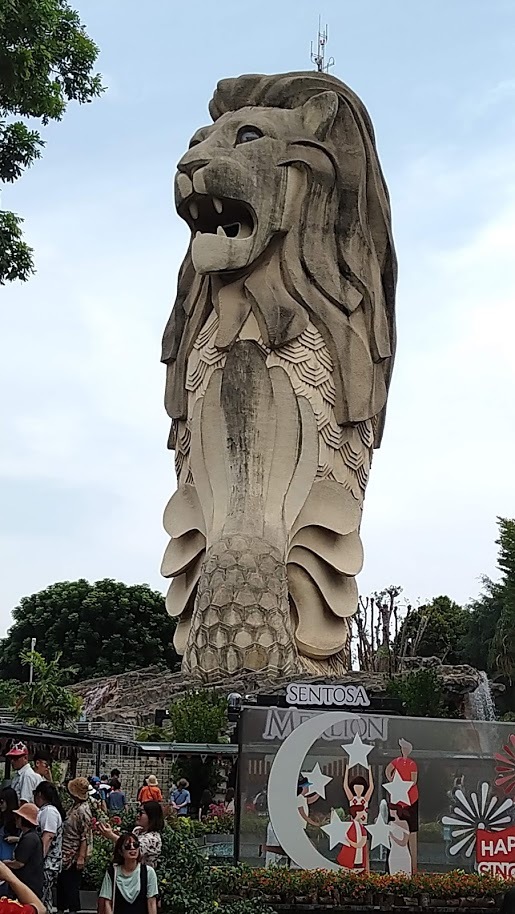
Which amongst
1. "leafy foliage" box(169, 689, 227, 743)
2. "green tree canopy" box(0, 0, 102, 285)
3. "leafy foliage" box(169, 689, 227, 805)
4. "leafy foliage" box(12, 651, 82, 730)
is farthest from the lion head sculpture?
"green tree canopy" box(0, 0, 102, 285)

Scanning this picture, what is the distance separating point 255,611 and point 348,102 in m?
11.1

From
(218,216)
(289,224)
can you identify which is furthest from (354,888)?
(218,216)

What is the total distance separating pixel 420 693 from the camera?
70.0ft

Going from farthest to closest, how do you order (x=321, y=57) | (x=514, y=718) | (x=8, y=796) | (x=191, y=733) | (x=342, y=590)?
(x=321, y=57), (x=514, y=718), (x=342, y=590), (x=191, y=733), (x=8, y=796)

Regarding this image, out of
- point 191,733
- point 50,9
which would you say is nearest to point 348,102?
point 191,733

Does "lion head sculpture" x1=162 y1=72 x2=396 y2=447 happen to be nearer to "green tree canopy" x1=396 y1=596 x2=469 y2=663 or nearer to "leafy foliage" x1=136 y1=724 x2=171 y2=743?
"leafy foliage" x1=136 y1=724 x2=171 y2=743

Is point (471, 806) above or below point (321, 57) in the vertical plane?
below

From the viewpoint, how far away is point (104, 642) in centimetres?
4075

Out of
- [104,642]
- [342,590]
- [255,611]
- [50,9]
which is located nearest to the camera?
[50,9]

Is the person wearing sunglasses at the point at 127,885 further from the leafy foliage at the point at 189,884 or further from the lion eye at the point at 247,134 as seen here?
the lion eye at the point at 247,134

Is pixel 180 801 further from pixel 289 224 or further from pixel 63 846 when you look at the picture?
pixel 289 224

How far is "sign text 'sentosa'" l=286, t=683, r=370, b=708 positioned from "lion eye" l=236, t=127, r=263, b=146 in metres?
12.9

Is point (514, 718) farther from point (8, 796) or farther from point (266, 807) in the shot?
point (8, 796)

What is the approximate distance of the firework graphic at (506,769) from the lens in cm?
967
